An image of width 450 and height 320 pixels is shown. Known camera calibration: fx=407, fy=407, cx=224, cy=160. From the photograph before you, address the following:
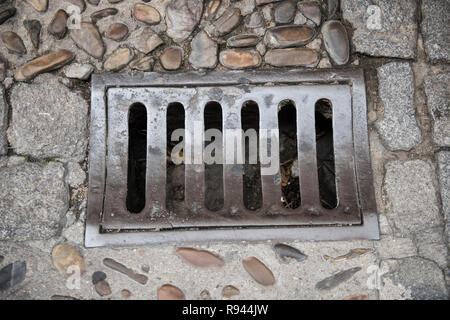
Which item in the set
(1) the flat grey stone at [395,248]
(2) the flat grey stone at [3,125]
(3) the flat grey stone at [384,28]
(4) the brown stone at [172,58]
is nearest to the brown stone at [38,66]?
(2) the flat grey stone at [3,125]

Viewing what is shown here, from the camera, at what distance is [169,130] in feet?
6.23

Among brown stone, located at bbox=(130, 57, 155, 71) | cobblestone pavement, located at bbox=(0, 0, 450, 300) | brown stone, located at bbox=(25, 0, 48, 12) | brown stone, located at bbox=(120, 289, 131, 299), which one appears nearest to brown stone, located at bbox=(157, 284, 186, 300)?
cobblestone pavement, located at bbox=(0, 0, 450, 300)

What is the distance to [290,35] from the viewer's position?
1.54m

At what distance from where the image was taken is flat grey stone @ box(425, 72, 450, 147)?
1.48 m

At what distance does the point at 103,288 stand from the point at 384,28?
140 cm

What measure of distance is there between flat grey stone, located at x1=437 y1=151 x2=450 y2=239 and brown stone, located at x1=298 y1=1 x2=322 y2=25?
0.67 m

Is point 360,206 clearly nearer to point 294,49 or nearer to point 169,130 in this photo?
point 294,49

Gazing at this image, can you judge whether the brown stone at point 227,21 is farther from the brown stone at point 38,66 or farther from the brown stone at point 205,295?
the brown stone at point 205,295

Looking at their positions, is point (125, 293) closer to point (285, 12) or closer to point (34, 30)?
point (34, 30)

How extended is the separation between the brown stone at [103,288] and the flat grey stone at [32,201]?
24 centimetres

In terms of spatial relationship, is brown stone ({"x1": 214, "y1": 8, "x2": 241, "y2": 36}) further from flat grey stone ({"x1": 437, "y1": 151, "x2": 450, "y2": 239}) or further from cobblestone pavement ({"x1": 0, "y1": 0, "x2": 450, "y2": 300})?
flat grey stone ({"x1": 437, "y1": 151, "x2": 450, "y2": 239})

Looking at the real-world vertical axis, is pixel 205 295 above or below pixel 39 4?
below

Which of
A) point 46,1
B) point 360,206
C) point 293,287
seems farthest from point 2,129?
point 360,206

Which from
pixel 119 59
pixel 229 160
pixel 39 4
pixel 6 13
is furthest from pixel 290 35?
pixel 6 13
